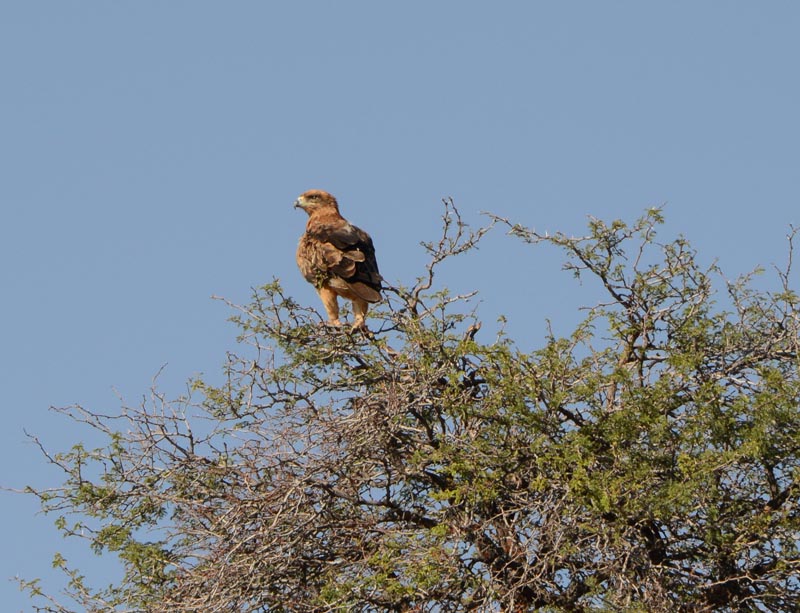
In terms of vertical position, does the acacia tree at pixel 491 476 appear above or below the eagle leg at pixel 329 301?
below

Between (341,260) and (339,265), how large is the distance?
49 millimetres

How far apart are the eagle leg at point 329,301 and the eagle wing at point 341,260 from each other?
57 millimetres

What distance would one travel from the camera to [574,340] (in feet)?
32.5

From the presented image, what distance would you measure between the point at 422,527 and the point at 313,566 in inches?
32.5

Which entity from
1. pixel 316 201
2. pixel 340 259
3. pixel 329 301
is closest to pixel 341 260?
pixel 340 259

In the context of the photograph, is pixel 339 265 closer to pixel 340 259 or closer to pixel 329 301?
pixel 340 259

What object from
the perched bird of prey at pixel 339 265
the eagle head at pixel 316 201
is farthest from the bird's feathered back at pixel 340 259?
the eagle head at pixel 316 201

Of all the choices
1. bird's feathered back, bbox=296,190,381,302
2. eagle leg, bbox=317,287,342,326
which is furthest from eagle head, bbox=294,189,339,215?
eagle leg, bbox=317,287,342,326

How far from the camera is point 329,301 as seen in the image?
40.3ft

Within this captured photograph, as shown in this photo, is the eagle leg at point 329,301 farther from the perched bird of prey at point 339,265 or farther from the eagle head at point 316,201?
the eagle head at point 316,201

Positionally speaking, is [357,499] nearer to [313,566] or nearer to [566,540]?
[313,566]

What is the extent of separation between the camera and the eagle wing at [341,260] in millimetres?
12016

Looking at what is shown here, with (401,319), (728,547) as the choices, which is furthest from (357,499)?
(728,547)

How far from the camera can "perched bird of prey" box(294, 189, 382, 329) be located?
12.0m
